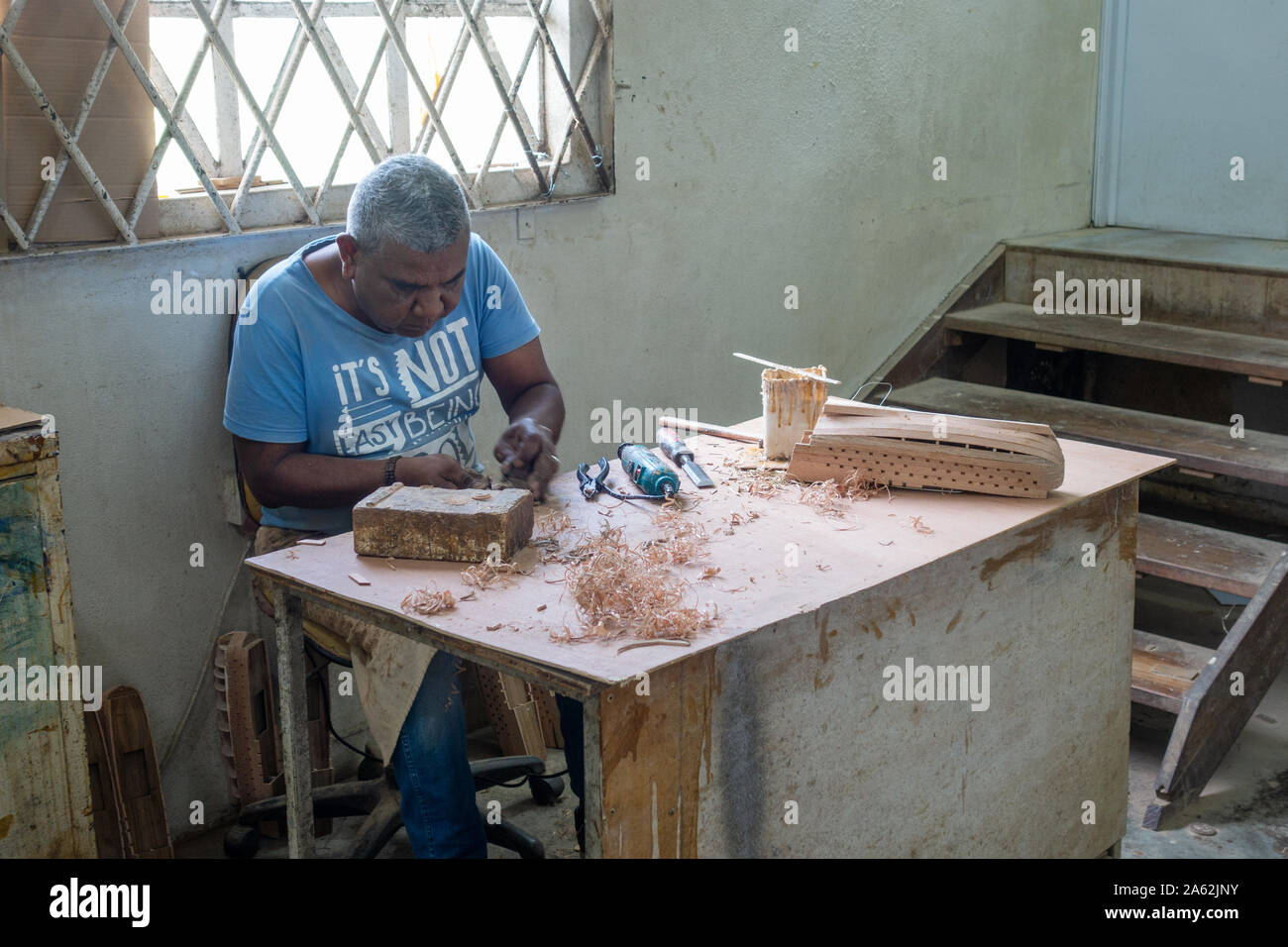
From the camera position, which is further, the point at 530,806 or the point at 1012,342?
the point at 1012,342

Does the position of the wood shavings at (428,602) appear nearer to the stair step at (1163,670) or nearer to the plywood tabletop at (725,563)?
the plywood tabletop at (725,563)

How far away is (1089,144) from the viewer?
200 inches

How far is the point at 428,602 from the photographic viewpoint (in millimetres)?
1869

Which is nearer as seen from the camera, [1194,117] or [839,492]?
[839,492]

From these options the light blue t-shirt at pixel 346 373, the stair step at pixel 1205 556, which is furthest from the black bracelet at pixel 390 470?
the stair step at pixel 1205 556

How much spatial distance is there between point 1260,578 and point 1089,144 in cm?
238

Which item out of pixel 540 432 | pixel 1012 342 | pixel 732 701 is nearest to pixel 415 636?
pixel 732 701

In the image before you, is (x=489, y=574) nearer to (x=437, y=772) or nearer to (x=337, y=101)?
(x=437, y=772)

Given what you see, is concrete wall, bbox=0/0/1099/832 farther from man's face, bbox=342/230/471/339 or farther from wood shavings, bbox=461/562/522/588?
wood shavings, bbox=461/562/522/588

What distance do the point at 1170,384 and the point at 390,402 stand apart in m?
3.27

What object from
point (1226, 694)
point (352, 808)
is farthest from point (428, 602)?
point (1226, 694)

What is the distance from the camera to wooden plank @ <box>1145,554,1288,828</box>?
299 cm
